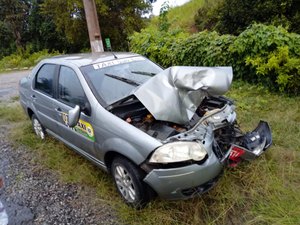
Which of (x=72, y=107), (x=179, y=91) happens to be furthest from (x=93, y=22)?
(x=179, y=91)

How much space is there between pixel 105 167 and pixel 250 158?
1.55m

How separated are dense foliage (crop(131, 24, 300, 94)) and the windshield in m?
2.67

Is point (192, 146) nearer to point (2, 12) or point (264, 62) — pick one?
point (264, 62)

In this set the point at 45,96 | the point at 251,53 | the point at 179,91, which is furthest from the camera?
the point at 251,53

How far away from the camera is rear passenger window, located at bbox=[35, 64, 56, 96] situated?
3.78 m

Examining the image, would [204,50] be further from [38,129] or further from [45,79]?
[38,129]

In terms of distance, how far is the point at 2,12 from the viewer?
2108cm

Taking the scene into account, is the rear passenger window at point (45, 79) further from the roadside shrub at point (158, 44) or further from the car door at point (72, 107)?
the roadside shrub at point (158, 44)

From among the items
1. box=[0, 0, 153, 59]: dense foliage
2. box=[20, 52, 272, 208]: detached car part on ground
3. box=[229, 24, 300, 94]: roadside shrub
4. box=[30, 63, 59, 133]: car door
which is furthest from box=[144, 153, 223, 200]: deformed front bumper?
box=[0, 0, 153, 59]: dense foliage

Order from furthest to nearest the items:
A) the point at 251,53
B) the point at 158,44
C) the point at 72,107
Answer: the point at 158,44 < the point at 251,53 < the point at 72,107

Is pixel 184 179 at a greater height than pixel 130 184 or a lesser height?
greater

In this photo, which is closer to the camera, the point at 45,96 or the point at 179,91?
the point at 179,91

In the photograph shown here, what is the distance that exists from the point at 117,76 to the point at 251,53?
341 centimetres

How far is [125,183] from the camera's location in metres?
2.78
